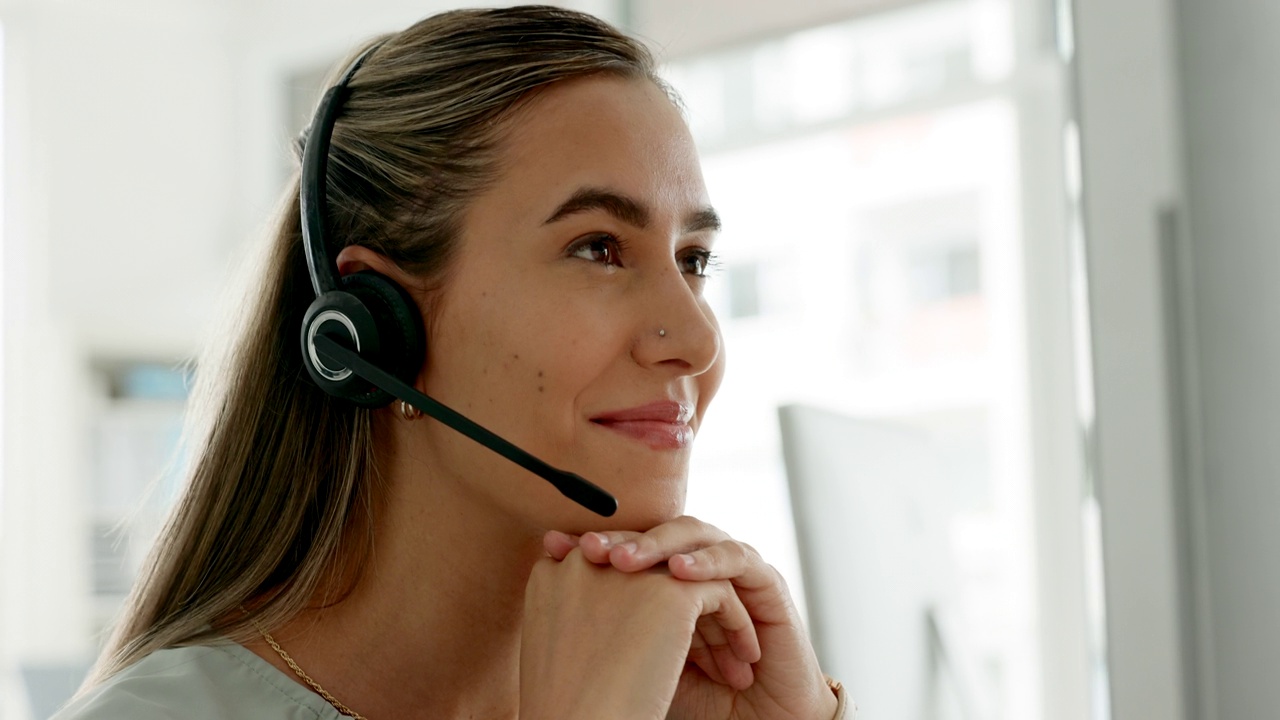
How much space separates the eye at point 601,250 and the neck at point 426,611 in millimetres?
266

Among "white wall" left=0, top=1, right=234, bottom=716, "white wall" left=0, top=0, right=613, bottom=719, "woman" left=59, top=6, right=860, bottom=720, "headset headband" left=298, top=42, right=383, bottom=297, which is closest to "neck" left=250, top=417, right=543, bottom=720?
"woman" left=59, top=6, right=860, bottom=720

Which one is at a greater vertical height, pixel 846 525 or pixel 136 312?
pixel 136 312

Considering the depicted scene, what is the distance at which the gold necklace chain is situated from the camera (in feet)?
3.74

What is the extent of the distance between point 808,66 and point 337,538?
223 cm

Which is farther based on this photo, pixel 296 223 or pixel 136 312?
pixel 136 312

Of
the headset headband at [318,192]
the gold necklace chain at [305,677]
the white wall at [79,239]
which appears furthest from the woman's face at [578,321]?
the white wall at [79,239]

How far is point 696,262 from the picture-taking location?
4.25 ft

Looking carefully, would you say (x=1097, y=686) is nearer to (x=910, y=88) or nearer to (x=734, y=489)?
(x=734, y=489)

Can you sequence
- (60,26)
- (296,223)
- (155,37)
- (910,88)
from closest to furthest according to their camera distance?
(296,223), (910,88), (60,26), (155,37)

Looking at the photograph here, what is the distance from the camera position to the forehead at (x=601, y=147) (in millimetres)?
1163

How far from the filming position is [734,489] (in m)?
3.36

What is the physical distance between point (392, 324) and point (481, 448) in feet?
0.47

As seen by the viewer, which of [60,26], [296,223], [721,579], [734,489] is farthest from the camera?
[60,26]

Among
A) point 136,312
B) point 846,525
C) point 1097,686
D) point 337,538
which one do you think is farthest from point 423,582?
point 136,312
